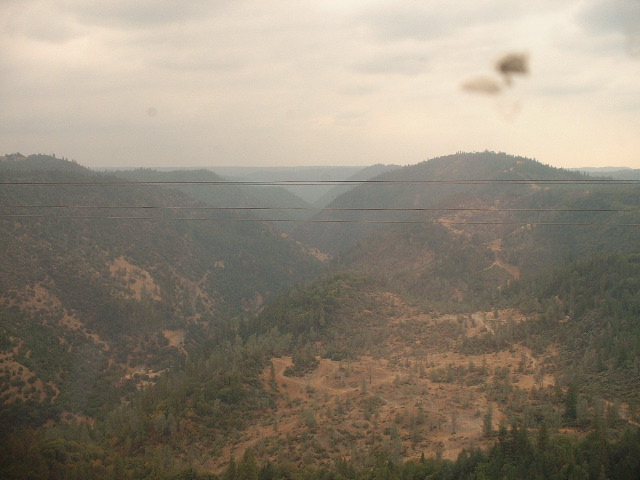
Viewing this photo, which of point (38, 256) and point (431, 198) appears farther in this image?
point (431, 198)

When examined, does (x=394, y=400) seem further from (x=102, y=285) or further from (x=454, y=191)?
(x=454, y=191)

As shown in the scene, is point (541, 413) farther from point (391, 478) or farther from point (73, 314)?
point (73, 314)

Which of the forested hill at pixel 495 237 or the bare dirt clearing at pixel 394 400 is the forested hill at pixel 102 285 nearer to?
the bare dirt clearing at pixel 394 400

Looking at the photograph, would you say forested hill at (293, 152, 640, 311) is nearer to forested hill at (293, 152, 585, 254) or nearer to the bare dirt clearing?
forested hill at (293, 152, 585, 254)

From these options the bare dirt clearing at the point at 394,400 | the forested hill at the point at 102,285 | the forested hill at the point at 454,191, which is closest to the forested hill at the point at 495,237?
the forested hill at the point at 454,191

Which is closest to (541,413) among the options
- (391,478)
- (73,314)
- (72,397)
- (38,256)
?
(391,478)

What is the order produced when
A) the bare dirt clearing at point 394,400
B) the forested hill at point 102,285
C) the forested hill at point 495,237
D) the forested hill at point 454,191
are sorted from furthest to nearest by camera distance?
the forested hill at point 454,191 → the forested hill at point 495,237 → the forested hill at point 102,285 → the bare dirt clearing at point 394,400

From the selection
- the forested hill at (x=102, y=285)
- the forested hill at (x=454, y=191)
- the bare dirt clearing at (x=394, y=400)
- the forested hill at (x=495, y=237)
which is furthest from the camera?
the forested hill at (x=454, y=191)

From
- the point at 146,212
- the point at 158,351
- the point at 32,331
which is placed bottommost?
the point at 158,351
